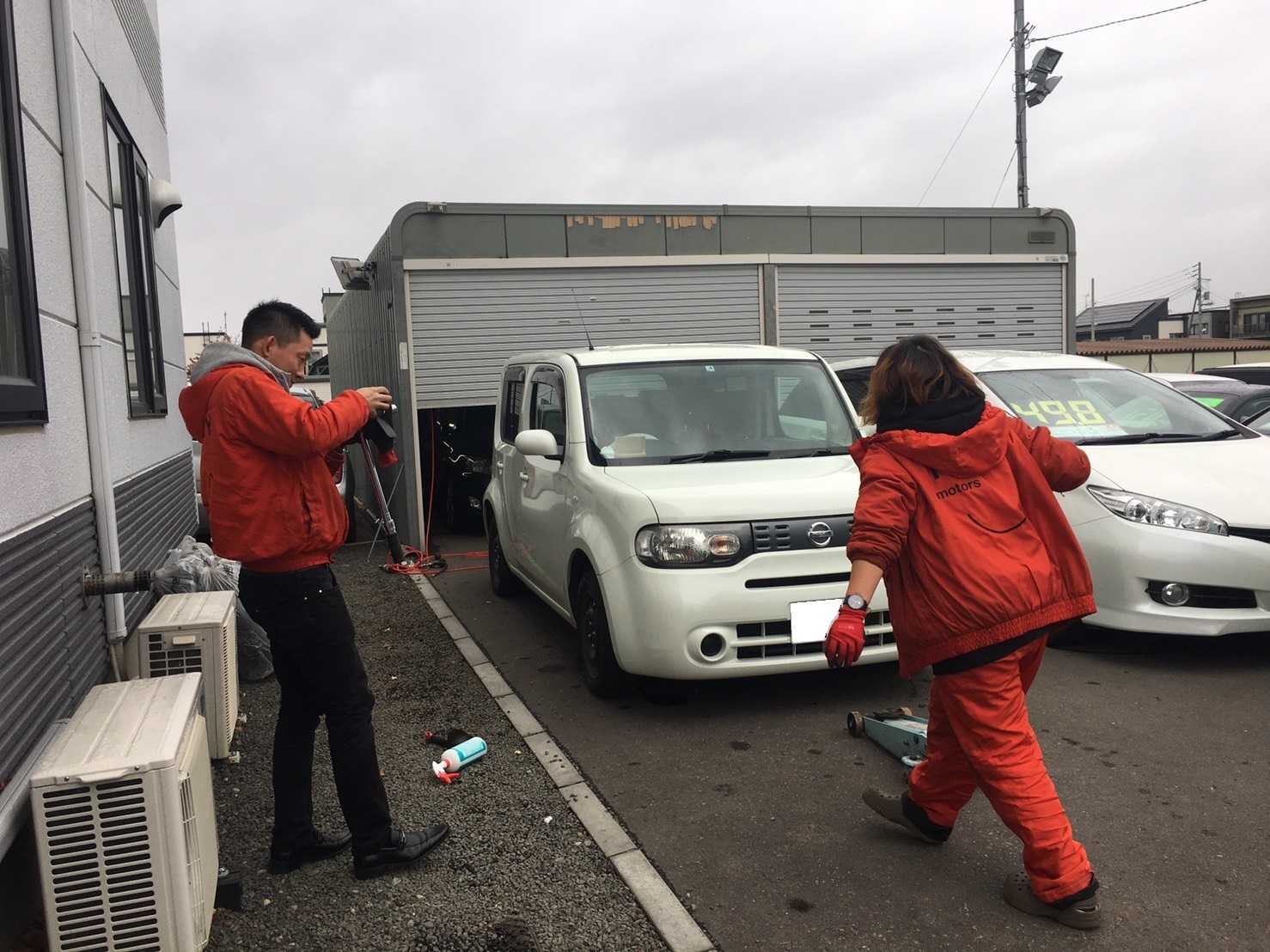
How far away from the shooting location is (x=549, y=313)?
10273 millimetres

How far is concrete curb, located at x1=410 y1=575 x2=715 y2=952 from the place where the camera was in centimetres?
293

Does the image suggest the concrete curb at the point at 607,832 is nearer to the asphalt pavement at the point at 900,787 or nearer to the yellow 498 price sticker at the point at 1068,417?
the asphalt pavement at the point at 900,787

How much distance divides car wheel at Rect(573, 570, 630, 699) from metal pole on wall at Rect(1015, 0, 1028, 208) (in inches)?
723

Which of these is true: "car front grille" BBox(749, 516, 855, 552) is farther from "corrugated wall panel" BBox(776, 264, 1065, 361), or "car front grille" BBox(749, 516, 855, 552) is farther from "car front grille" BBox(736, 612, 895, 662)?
"corrugated wall panel" BBox(776, 264, 1065, 361)

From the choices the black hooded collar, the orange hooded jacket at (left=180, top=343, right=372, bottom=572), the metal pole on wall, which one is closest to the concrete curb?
the orange hooded jacket at (left=180, top=343, right=372, bottom=572)

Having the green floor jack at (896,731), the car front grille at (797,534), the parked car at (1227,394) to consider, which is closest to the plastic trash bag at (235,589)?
the car front grille at (797,534)

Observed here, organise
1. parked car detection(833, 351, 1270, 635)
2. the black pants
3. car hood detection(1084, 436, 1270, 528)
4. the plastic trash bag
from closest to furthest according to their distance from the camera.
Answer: the black pants < parked car detection(833, 351, 1270, 635) < car hood detection(1084, 436, 1270, 528) < the plastic trash bag

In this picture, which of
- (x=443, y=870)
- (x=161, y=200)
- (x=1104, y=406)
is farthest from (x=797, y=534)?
(x=161, y=200)

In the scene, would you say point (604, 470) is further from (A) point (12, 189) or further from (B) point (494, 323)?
(B) point (494, 323)

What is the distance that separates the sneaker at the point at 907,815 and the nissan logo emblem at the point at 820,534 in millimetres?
1266

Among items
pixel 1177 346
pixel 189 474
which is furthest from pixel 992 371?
pixel 1177 346

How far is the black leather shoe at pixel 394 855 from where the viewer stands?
129 inches

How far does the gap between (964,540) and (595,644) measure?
241 centimetres

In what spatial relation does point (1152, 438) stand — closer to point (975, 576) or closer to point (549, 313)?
point (975, 576)
